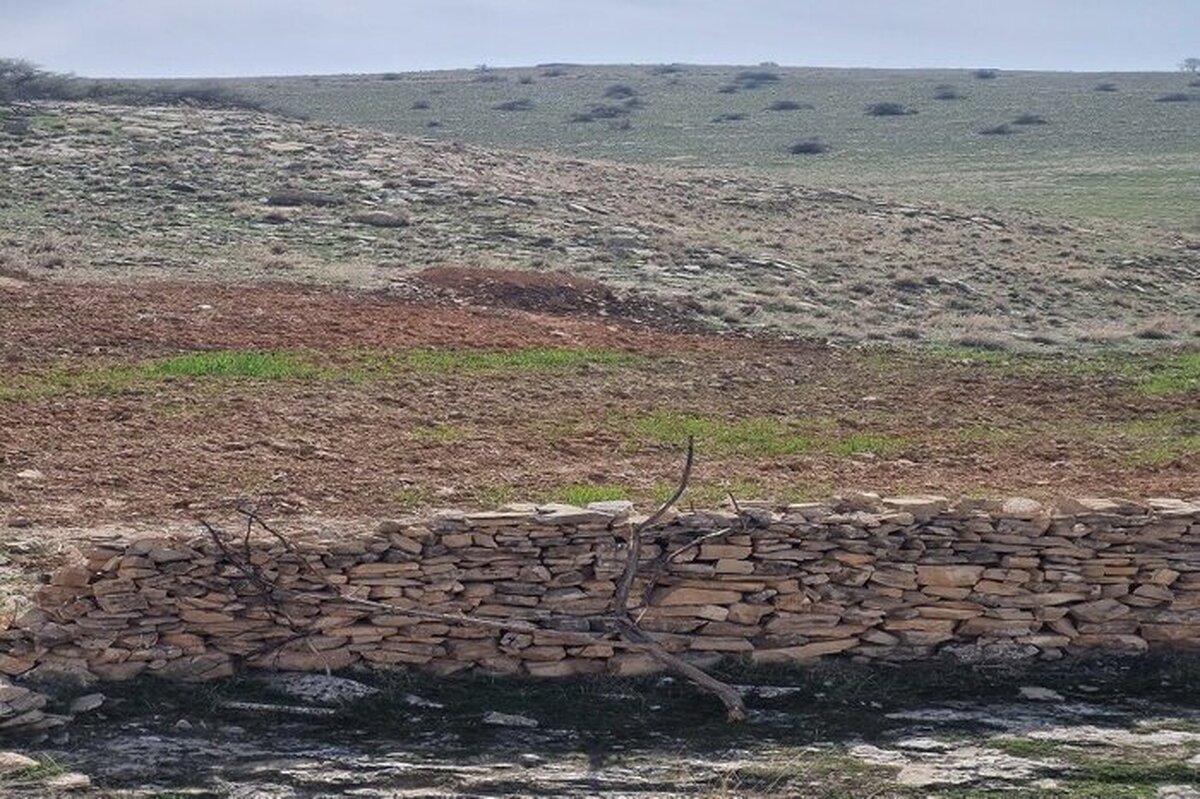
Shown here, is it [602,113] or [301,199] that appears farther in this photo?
[602,113]

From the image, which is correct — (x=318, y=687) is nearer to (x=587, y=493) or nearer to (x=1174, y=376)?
(x=587, y=493)

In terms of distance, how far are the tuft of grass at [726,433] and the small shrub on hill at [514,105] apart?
44.7 m

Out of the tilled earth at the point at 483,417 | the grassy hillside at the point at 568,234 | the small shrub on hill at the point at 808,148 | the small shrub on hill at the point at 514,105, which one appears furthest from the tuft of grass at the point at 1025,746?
the small shrub on hill at the point at 514,105

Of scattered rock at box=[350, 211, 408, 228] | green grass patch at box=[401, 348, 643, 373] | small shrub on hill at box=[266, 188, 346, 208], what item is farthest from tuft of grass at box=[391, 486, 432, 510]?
small shrub on hill at box=[266, 188, 346, 208]

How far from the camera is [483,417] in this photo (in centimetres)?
1273

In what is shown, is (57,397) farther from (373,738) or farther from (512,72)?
(512,72)

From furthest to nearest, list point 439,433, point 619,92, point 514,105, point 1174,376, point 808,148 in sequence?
point 619,92 → point 514,105 → point 808,148 → point 1174,376 → point 439,433

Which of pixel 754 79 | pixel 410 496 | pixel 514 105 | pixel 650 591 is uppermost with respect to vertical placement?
pixel 754 79

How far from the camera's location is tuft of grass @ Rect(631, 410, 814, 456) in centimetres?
1201

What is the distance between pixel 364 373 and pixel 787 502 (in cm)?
547

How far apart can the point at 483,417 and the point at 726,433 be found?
192 cm

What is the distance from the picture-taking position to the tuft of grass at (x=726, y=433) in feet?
39.4

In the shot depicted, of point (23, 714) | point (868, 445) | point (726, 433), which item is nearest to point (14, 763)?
point (23, 714)

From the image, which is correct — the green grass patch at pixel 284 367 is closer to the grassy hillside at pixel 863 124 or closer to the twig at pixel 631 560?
the twig at pixel 631 560
